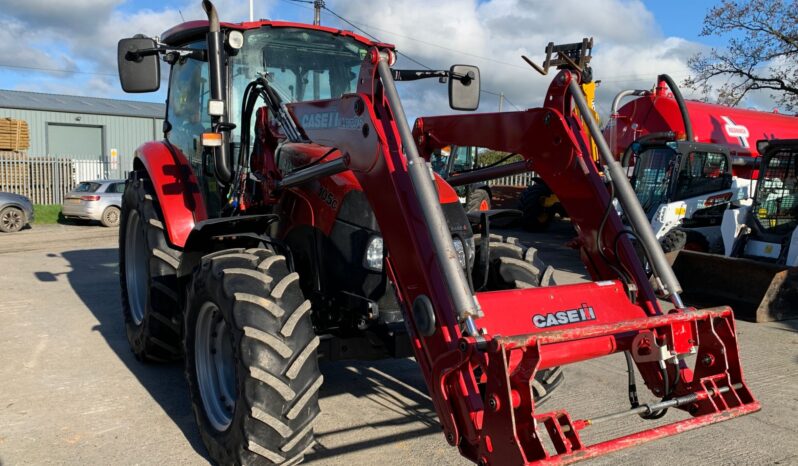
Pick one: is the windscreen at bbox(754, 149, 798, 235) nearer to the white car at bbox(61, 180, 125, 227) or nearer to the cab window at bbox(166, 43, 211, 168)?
the cab window at bbox(166, 43, 211, 168)

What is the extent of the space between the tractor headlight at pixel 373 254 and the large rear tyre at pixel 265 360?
44 cm

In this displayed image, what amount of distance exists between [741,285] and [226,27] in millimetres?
6922

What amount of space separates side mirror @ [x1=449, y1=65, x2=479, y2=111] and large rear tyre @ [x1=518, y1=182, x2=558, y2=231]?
11873 mm

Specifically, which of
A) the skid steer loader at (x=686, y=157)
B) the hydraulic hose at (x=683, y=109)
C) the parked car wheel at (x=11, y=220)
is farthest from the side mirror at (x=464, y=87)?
the parked car wheel at (x=11, y=220)

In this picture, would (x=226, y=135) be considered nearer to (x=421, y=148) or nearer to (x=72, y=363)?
(x=421, y=148)

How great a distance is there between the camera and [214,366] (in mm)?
3750

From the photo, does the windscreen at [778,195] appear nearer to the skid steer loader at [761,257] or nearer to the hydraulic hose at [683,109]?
the skid steer loader at [761,257]

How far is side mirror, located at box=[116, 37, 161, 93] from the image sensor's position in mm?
3986

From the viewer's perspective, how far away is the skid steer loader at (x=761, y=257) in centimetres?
784

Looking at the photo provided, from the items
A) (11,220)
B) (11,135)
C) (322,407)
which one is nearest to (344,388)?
(322,407)

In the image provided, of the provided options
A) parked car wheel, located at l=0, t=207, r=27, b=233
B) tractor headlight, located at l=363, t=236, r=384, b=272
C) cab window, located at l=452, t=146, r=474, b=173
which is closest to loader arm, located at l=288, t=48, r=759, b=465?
tractor headlight, located at l=363, t=236, r=384, b=272

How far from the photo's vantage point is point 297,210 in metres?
4.06

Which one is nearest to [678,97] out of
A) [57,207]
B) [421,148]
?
[421,148]

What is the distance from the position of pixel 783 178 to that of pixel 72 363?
9.56 meters
